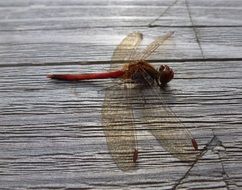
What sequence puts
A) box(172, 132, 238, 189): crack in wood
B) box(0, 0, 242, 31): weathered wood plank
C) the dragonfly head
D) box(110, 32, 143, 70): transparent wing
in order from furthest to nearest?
box(0, 0, 242, 31): weathered wood plank
box(110, 32, 143, 70): transparent wing
the dragonfly head
box(172, 132, 238, 189): crack in wood

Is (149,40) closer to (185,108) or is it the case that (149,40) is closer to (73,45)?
(73,45)

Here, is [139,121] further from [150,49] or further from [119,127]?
[150,49]

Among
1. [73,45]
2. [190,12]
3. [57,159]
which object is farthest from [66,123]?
[190,12]

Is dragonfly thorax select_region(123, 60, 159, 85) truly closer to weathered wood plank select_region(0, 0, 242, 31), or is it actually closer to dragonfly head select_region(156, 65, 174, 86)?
dragonfly head select_region(156, 65, 174, 86)

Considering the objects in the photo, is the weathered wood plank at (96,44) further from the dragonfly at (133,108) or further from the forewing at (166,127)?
the forewing at (166,127)

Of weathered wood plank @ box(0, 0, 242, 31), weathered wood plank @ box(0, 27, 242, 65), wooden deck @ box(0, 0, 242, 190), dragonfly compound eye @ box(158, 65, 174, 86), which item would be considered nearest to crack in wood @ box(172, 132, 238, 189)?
wooden deck @ box(0, 0, 242, 190)

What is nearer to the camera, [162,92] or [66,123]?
[66,123]

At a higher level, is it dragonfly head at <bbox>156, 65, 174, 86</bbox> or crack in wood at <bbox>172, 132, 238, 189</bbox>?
dragonfly head at <bbox>156, 65, 174, 86</bbox>
